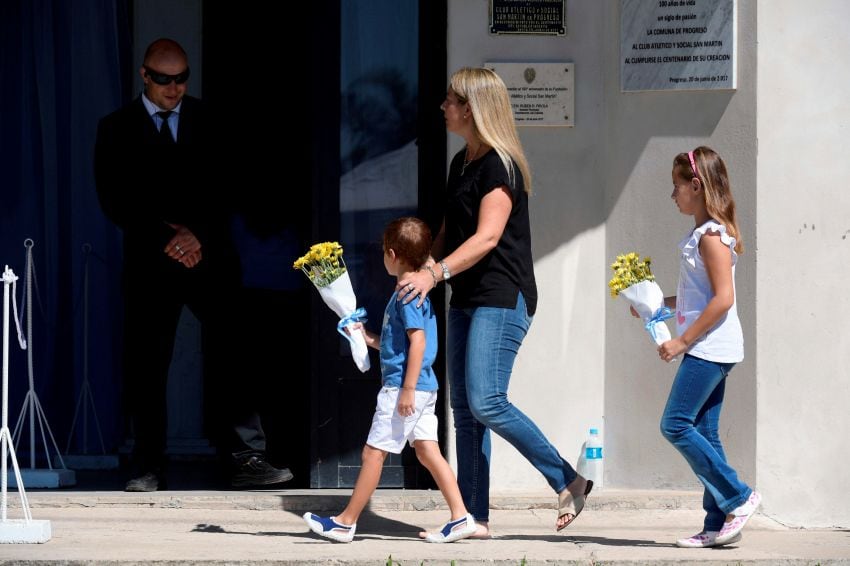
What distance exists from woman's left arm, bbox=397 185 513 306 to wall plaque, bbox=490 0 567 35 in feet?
4.82

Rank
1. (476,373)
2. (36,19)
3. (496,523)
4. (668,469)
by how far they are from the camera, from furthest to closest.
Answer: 1. (36,19)
2. (668,469)
3. (496,523)
4. (476,373)

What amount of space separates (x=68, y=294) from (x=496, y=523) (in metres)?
3.13

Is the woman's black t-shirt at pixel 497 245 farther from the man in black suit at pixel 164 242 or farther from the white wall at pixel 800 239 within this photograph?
the man in black suit at pixel 164 242

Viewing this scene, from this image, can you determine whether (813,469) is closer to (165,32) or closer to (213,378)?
(213,378)

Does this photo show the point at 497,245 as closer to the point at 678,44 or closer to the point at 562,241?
the point at 562,241

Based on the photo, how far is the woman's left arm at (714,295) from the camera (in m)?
5.48

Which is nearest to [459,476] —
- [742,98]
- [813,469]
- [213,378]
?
[813,469]

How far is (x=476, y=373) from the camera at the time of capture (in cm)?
565

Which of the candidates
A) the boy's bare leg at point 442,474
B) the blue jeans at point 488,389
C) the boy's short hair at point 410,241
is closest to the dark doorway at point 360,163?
the blue jeans at point 488,389

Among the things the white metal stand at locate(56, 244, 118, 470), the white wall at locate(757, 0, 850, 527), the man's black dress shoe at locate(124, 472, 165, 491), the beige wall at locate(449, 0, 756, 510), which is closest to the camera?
the white wall at locate(757, 0, 850, 527)

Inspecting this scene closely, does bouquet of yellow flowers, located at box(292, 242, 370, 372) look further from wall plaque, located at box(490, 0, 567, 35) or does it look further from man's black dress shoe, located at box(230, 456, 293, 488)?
wall plaque, located at box(490, 0, 567, 35)

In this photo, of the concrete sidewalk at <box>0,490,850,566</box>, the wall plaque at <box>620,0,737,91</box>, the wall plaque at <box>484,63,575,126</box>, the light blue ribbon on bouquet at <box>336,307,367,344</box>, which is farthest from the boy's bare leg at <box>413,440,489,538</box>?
the wall plaque at <box>620,0,737,91</box>

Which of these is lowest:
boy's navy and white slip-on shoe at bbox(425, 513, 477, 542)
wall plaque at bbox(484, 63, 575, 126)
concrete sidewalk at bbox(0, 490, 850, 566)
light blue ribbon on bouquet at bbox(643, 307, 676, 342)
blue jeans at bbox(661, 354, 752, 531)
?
concrete sidewalk at bbox(0, 490, 850, 566)

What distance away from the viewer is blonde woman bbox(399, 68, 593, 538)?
5621 millimetres
